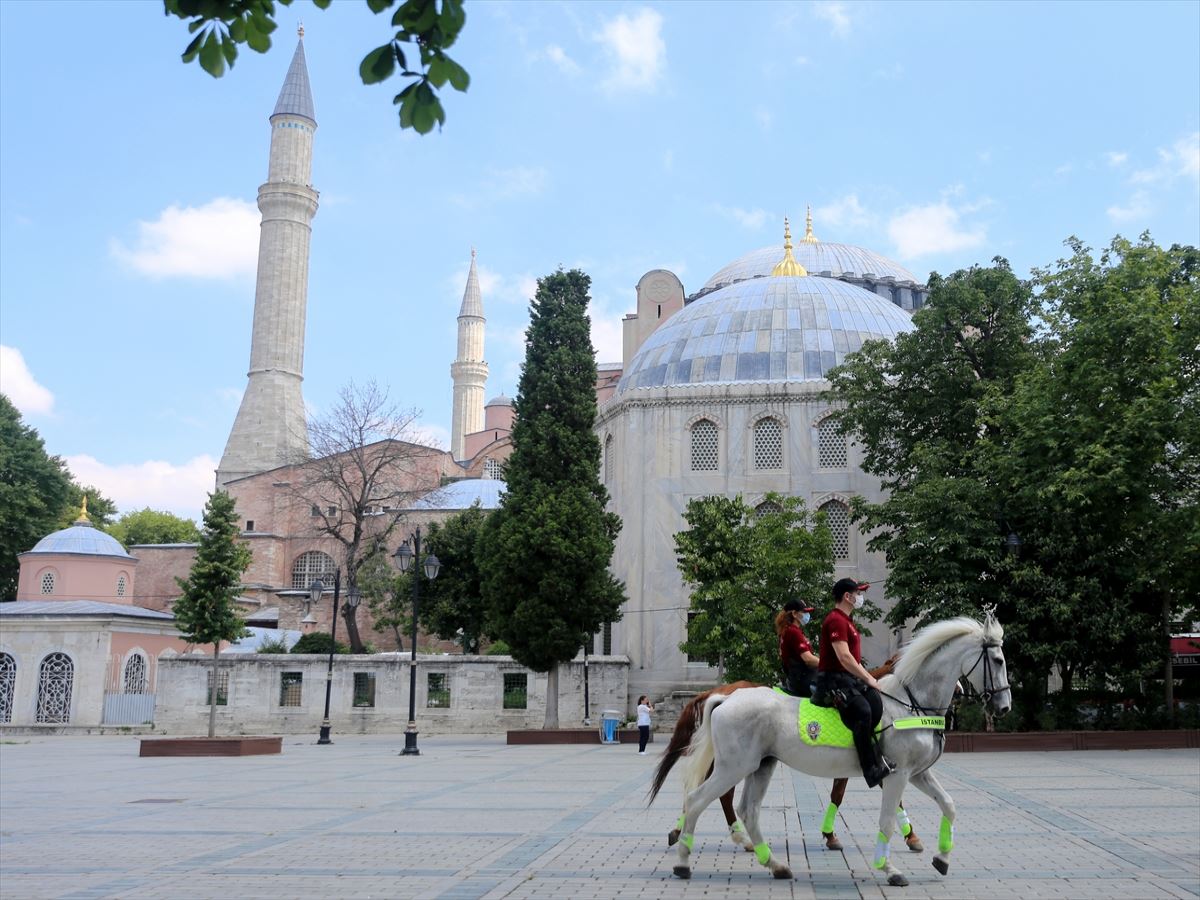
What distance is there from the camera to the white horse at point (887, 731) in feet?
26.8

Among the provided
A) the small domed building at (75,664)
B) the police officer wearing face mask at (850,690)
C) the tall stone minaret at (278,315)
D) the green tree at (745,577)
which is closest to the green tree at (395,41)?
the police officer wearing face mask at (850,690)

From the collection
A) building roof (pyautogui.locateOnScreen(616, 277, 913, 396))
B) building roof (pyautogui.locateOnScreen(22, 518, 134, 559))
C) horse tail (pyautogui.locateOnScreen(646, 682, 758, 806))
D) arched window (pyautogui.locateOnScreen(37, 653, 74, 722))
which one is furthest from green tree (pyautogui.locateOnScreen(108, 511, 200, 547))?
horse tail (pyautogui.locateOnScreen(646, 682, 758, 806))

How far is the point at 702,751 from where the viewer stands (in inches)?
339

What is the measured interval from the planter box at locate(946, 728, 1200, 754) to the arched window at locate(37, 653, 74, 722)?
29160 mm

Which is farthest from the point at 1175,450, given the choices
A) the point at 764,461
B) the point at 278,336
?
the point at 278,336

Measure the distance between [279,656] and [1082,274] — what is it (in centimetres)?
2581

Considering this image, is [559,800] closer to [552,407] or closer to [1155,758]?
[1155,758]

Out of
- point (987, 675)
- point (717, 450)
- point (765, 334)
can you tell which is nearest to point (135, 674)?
point (717, 450)

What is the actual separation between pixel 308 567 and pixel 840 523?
31.2 meters

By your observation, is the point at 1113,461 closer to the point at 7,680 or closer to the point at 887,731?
the point at 887,731

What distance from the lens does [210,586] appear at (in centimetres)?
2628

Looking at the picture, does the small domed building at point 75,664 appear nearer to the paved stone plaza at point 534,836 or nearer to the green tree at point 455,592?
the green tree at point 455,592

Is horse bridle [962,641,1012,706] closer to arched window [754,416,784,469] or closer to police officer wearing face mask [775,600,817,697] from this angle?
police officer wearing face mask [775,600,817,697]

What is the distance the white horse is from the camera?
8.16 metres
